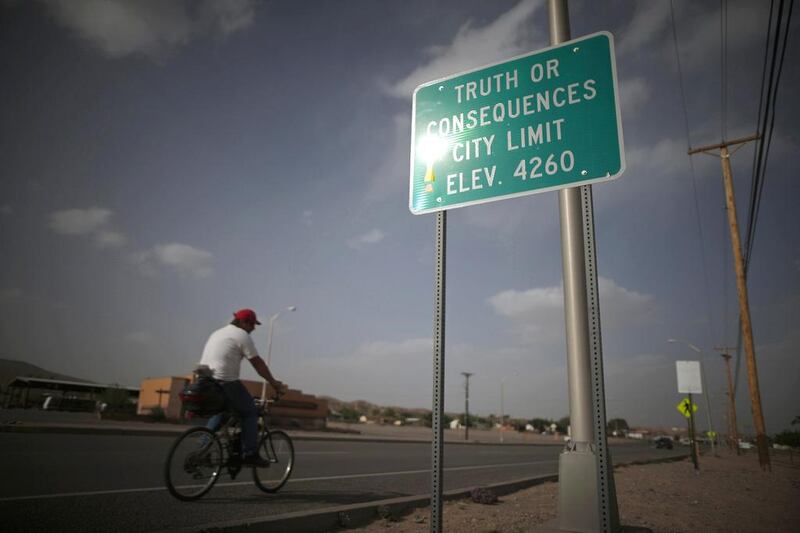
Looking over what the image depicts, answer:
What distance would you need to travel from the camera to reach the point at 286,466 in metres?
6.16

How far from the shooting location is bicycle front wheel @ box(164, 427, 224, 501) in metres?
4.93

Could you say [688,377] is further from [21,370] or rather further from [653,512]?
[21,370]

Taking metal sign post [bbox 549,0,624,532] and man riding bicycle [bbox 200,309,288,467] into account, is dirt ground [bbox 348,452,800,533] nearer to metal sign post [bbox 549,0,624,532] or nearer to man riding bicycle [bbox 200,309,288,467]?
metal sign post [bbox 549,0,624,532]

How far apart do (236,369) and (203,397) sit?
1.48 feet

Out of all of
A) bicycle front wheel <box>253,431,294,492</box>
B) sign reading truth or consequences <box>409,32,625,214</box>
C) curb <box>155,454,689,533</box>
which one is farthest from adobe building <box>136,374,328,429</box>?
sign reading truth or consequences <box>409,32,625,214</box>

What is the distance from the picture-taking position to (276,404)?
35.8 m

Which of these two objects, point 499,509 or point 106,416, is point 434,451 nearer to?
point 499,509

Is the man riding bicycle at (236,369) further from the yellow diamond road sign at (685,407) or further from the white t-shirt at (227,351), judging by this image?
the yellow diamond road sign at (685,407)

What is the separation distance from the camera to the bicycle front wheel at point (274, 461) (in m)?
5.85

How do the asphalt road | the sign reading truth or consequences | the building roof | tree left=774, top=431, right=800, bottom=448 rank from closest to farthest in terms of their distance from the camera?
the sign reading truth or consequences
the asphalt road
tree left=774, top=431, right=800, bottom=448
the building roof

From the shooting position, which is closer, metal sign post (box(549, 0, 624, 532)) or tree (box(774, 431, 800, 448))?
metal sign post (box(549, 0, 624, 532))

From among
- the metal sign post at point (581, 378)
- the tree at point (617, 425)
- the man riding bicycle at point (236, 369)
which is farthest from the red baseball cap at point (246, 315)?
the tree at point (617, 425)

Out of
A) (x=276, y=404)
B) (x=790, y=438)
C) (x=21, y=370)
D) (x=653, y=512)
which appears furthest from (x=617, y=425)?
(x=21, y=370)

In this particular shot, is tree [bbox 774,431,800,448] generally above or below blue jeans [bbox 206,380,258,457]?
below
